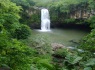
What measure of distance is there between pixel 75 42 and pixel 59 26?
27.9 ft

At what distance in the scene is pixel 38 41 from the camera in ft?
58.2

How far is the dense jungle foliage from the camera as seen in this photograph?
807cm

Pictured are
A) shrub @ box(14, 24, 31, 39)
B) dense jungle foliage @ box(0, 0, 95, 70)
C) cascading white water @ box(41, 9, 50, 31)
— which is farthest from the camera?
cascading white water @ box(41, 9, 50, 31)

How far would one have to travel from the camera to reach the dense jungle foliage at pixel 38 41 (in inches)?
318

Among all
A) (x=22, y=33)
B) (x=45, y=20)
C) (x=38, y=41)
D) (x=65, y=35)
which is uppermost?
(x=45, y=20)

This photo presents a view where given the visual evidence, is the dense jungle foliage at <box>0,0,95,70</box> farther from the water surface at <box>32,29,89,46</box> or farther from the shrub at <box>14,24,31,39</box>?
the water surface at <box>32,29,89,46</box>

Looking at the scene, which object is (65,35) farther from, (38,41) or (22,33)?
(38,41)

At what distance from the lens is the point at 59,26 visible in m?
31.9

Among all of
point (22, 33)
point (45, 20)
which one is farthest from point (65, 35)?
point (22, 33)

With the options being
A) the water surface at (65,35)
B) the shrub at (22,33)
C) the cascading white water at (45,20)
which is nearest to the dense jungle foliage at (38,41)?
the shrub at (22,33)

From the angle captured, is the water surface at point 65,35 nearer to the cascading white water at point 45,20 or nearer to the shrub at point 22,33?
the cascading white water at point 45,20

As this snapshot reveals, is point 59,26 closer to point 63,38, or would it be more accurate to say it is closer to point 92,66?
point 63,38

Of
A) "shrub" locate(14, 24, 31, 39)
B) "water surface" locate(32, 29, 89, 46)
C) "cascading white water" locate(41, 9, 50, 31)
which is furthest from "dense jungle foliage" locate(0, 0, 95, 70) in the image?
"water surface" locate(32, 29, 89, 46)

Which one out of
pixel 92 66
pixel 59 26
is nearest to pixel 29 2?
pixel 59 26
